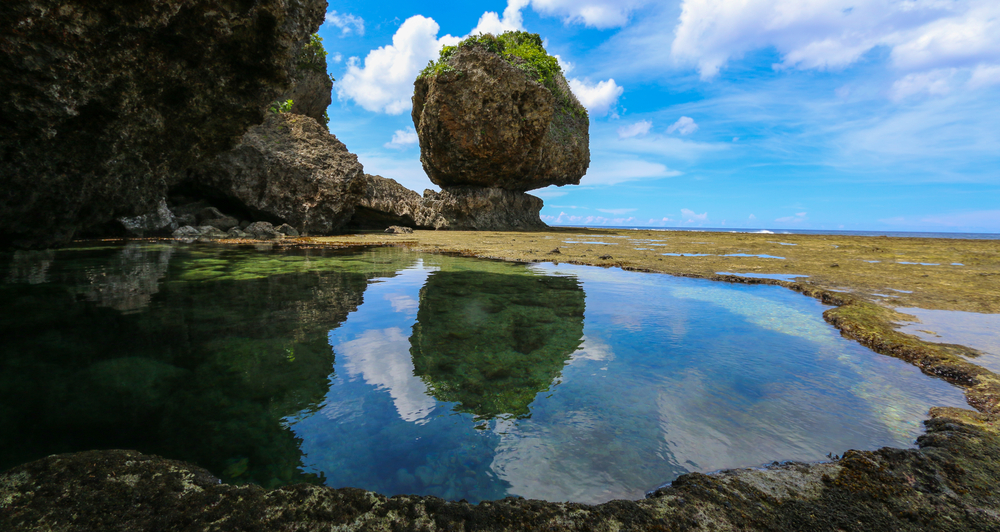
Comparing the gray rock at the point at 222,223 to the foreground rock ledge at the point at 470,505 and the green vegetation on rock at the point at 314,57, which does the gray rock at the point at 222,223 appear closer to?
the green vegetation on rock at the point at 314,57

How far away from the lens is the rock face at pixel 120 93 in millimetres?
3125

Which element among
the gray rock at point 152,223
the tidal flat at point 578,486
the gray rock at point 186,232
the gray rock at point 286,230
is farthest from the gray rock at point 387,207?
the tidal flat at point 578,486

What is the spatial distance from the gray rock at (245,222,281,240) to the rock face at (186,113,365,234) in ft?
3.26

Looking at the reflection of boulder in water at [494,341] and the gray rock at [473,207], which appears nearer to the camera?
the reflection of boulder in water at [494,341]

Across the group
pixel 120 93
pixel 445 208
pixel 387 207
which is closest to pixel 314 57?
pixel 387 207

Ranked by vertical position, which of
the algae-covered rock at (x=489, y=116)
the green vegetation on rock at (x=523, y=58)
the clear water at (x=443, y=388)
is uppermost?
the green vegetation on rock at (x=523, y=58)

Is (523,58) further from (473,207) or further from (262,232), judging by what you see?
(262,232)

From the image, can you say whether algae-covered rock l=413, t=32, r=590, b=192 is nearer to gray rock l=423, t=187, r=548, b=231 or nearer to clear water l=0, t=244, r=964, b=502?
gray rock l=423, t=187, r=548, b=231

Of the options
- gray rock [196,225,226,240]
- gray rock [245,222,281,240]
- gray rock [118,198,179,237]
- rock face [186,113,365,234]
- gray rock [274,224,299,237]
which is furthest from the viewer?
gray rock [274,224,299,237]

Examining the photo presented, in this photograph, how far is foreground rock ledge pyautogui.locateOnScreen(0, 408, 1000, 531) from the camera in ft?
4.32

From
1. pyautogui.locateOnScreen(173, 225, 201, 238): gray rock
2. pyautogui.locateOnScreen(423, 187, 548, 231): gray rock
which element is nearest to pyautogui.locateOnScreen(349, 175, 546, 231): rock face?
pyautogui.locateOnScreen(423, 187, 548, 231): gray rock

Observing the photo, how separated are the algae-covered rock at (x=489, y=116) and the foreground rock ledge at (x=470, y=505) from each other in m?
22.6

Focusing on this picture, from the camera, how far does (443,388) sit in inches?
105

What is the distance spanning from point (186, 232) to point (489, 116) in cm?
1537
